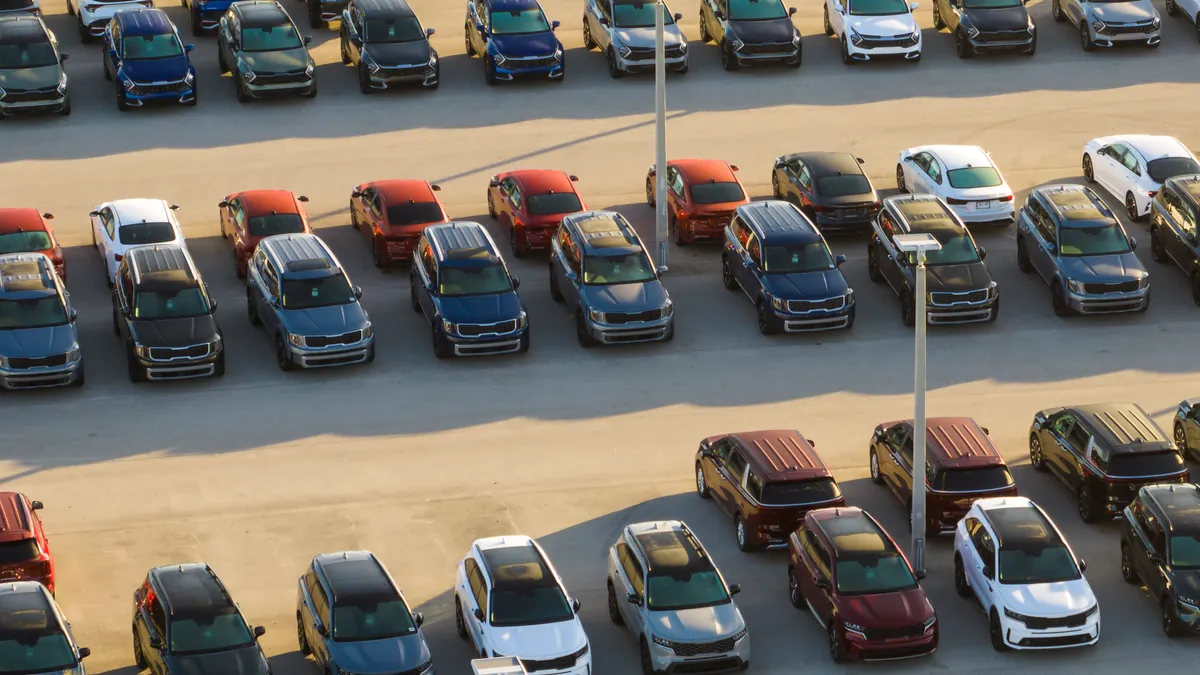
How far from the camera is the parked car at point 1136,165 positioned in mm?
46812

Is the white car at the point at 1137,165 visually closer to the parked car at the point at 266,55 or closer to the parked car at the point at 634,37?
the parked car at the point at 634,37

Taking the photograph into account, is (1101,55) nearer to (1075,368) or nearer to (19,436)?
(1075,368)

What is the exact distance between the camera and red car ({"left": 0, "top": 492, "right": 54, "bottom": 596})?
108 ft

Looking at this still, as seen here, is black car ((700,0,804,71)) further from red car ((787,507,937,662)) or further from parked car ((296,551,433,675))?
parked car ((296,551,433,675))

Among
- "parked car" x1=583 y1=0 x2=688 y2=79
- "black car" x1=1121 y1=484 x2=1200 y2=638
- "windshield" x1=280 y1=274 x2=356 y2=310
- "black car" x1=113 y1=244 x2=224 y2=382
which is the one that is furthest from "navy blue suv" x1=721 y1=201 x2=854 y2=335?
"parked car" x1=583 y1=0 x2=688 y2=79

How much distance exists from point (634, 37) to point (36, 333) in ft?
57.3

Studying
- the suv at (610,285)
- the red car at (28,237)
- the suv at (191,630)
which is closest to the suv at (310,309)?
the suv at (610,285)

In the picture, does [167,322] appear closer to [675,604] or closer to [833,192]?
[675,604]

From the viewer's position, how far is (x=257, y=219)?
145 feet

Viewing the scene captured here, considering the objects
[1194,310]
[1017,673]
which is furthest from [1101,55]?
[1017,673]

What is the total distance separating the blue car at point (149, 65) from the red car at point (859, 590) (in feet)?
73.2

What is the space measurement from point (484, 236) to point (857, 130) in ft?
37.1

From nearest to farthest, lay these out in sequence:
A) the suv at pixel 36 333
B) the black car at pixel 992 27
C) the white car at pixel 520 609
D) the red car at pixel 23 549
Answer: the white car at pixel 520 609 < the red car at pixel 23 549 < the suv at pixel 36 333 < the black car at pixel 992 27

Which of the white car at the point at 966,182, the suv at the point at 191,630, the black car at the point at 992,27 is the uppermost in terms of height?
the black car at the point at 992,27
